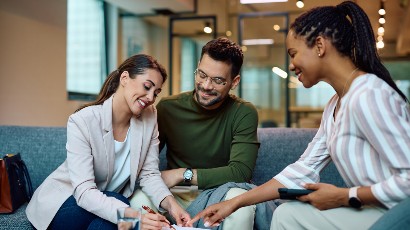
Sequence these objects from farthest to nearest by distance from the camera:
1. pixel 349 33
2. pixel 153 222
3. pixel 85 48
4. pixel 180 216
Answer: pixel 85 48 < pixel 180 216 < pixel 153 222 < pixel 349 33

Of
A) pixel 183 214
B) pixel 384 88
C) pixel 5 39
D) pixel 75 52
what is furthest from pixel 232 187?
pixel 75 52

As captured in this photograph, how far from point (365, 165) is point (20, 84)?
5.05 m

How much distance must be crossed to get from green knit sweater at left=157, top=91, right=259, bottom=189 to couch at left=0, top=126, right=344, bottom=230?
0.28 metres

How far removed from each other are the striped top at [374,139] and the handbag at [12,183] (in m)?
1.57

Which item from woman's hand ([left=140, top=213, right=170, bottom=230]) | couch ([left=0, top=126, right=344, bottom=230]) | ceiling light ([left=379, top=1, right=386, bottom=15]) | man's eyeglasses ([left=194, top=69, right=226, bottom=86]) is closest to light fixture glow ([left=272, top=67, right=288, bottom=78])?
ceiling light ([left=379, top=1, right=386, bottom=15])

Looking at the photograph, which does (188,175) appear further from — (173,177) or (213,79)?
(213,79)

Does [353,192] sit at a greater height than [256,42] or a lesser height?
lesser

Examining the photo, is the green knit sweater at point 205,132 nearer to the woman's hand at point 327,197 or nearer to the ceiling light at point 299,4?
the woman's hand at point 327,197

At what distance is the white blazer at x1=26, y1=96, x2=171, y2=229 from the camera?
216 cm

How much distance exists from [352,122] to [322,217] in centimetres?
31

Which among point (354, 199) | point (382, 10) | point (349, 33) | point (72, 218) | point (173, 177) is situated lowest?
point (72, 218)

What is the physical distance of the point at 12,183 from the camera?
2631 millimetres

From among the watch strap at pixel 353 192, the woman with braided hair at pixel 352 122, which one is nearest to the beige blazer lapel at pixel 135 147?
the woman with braided hair at pixel 352 122

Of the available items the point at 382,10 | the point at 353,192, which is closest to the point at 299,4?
the point at 382,10
